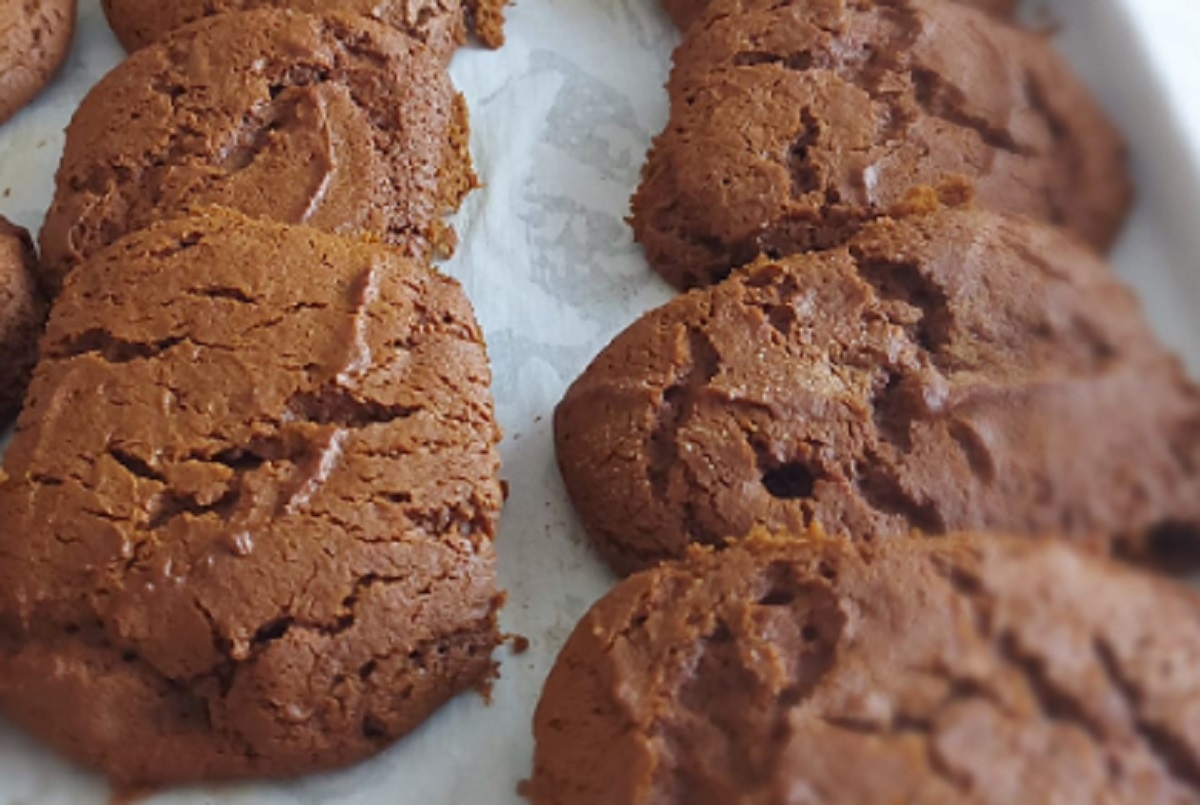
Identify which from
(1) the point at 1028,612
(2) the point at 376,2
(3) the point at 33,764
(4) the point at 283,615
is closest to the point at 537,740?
(4) the point at 283,615

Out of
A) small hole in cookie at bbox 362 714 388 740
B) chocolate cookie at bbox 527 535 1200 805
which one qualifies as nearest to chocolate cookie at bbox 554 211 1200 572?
chocolate cookie at bbox 527 535 1200 805

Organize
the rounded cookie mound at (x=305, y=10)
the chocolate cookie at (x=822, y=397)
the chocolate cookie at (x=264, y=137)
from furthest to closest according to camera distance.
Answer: the rounded cookie mound at (x=305, y=10) → the chocolate cookie at (x=264, y=137) → the chocolate cookie at (x=822, y=397)

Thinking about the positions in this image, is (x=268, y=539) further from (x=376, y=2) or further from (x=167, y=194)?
(x=376, y=2)

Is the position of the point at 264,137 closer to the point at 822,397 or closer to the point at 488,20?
the point at 488,20

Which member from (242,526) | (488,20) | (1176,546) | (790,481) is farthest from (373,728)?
(488,20)

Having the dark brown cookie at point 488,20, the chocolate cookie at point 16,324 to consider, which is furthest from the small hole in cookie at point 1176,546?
the dark brown cookie at point 488,20

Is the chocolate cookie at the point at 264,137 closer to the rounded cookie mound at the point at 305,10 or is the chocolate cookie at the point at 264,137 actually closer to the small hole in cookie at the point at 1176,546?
the rounded cookie mound at the point at 305,10
